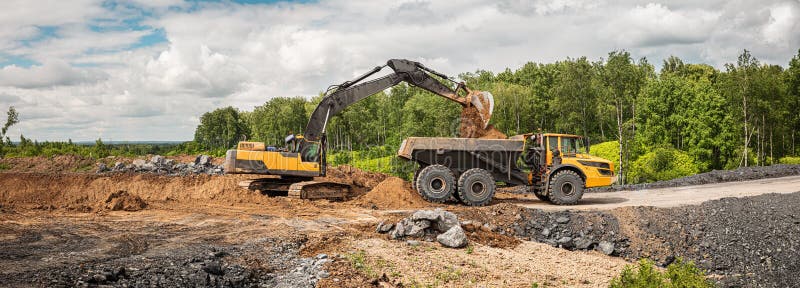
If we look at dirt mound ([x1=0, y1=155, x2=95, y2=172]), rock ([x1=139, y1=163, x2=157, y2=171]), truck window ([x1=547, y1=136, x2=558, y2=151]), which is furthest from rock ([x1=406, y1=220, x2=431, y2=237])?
dirt mound ([x1=0, y1=155, x2=95, y2=172])

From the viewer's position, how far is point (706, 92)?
43.9m

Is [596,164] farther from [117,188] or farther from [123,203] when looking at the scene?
[117,188]

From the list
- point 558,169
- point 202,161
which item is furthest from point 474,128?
point 202,161

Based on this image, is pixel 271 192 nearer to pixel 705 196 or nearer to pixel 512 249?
pixel 512 249

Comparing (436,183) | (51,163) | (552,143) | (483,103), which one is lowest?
(436,183)

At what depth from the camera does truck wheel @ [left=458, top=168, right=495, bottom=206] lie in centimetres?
1814

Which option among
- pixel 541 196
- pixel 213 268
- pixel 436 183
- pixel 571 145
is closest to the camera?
pixel 213 268

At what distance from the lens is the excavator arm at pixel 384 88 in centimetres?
1962

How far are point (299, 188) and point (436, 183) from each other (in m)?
4.52

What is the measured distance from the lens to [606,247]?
43.8 feet

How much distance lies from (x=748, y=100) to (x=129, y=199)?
124 feet

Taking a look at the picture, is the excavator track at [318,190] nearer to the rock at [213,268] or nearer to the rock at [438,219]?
the rock at [438,219]

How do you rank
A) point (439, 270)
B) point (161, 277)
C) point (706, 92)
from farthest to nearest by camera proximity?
point (706, 92) → point (439, 270) → point (161, 277)

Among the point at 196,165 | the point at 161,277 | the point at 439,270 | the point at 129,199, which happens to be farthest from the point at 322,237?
the point at 196,165
